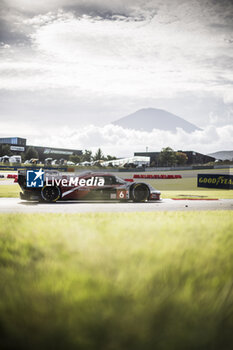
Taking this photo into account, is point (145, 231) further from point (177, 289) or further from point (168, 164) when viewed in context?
point (168, 164)

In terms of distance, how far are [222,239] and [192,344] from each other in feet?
7.99

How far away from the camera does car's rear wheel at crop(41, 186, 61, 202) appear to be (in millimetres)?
11070

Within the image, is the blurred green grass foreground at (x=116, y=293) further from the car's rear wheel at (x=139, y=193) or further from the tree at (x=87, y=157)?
the tree at (x=87, y=157)

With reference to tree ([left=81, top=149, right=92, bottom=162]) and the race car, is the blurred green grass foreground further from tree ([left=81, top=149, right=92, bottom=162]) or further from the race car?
tree ([left=81, top=149, right=92, bottom=162])

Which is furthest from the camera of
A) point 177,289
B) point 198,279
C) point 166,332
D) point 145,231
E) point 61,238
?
point 145,231

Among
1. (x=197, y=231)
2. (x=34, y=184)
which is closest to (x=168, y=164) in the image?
(x=34, y=184)

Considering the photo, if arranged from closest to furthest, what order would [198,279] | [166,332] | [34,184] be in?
[166,332]
[198,279]
[34,184]

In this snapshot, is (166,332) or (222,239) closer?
(166,332)

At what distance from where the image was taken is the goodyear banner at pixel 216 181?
75.8 ft

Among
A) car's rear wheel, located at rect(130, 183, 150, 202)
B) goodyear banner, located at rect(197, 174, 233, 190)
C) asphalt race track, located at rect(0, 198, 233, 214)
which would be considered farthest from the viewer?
goodyear banner, located at rect(197, 174, 233, 190)

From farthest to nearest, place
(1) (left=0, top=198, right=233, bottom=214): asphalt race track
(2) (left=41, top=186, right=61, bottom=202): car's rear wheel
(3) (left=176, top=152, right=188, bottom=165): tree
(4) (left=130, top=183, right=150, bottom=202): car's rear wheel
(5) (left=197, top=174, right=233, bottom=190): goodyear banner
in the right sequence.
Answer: (3) (left=176, top=152, right=188, bottom=165): tree
(5) (left=197, top=174, right=233, bottom=190): goodyear banner
(4) (left=130, top=183, right=150, bottom=202): car's rear wheel
(2) (left=41, top=186, right=61, bottom=202): car's rear wheel
(1) (left=0, top=198, right=233, bottom=214): asphalt race track

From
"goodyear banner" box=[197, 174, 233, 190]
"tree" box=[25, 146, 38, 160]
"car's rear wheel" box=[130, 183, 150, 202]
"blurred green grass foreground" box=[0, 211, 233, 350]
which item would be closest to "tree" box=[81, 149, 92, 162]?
"tree" box=[25, 146, 38, 160]

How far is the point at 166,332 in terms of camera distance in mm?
1834

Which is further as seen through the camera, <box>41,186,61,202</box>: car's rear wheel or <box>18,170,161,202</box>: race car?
<box>41,186,61,202</box>: car's rear wheel
